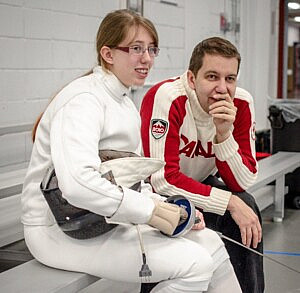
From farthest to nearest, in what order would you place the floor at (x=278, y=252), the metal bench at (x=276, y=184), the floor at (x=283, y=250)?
the metal bench at (x=276, y=184) < the floor at (x=283, y=250) < the floor at (x=278, y=252)

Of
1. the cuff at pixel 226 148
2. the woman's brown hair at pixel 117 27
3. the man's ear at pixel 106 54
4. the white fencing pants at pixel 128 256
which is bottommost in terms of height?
the white fencing pants at pixel 128 256

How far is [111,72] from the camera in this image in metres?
1.72

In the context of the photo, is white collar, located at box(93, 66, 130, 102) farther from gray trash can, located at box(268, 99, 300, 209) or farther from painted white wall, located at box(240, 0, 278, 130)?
painted white wall, located at box(240, 0, 278, 130)

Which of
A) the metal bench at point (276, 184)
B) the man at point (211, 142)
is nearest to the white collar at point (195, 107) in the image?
the man at point (211, 142)

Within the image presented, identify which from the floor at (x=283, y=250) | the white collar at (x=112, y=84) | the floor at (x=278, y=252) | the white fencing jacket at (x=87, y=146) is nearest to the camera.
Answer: the white fencing jacket at (x=87, y=146)

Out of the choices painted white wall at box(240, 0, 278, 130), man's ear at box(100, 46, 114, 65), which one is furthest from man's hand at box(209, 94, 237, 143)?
painted white wall at box(240, 0, 278, 130)

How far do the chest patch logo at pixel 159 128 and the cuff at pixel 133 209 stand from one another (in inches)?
22.2

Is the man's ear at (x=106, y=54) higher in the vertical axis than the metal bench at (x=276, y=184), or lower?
higher

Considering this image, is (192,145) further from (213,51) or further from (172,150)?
(213,51)

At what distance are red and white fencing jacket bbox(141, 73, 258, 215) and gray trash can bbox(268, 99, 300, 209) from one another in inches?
80.3

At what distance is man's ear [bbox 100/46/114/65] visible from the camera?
1.71 metres

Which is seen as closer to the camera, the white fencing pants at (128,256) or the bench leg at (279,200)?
the white fencing pants at (128,256)

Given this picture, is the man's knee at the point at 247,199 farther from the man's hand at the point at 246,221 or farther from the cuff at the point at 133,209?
the cuff at the point at 133,209

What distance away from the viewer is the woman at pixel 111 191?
1.48m
